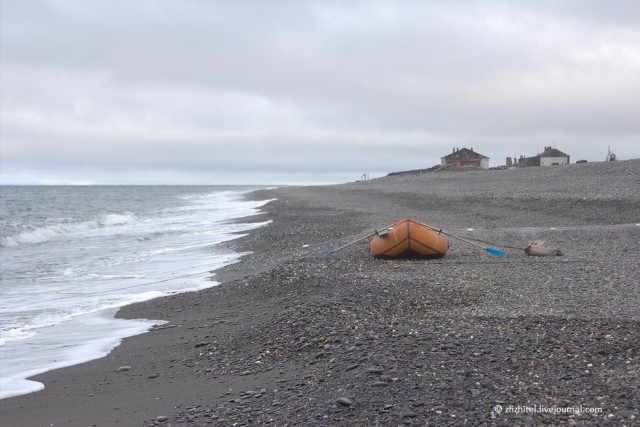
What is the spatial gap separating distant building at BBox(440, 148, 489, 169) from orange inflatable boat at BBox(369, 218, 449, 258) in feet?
184

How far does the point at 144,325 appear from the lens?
764 cm

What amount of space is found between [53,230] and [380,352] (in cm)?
2493

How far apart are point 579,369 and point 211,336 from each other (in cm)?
410

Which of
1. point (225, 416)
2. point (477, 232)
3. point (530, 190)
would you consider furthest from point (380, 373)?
point (530, 190)

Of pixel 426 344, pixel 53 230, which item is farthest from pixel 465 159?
pixel 426 344

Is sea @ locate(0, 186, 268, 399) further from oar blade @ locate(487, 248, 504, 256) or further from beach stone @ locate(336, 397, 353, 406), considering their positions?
oar blade @ locate(487, 248, 504, 256)

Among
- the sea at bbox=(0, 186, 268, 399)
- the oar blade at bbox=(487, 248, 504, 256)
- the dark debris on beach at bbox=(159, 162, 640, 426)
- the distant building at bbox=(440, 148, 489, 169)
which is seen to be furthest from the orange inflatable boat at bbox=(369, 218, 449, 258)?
the distant building at bbox=(440, 148, 489, 169)

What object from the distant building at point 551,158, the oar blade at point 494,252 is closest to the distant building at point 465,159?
the distant building at point 551,158

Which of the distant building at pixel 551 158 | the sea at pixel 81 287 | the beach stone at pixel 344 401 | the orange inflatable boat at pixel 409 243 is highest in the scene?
the distant building at pixel 551 158

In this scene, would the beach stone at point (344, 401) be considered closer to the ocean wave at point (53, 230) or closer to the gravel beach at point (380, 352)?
the gravel beach at point (380, 352)

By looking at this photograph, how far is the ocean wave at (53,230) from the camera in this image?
22.1 metres

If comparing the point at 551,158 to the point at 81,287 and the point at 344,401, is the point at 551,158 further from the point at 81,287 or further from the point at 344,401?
the point at 344,401

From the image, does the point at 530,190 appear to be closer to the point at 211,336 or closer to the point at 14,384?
the point at 211,336

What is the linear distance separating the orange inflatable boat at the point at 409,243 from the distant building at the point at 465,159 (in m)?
56.0
